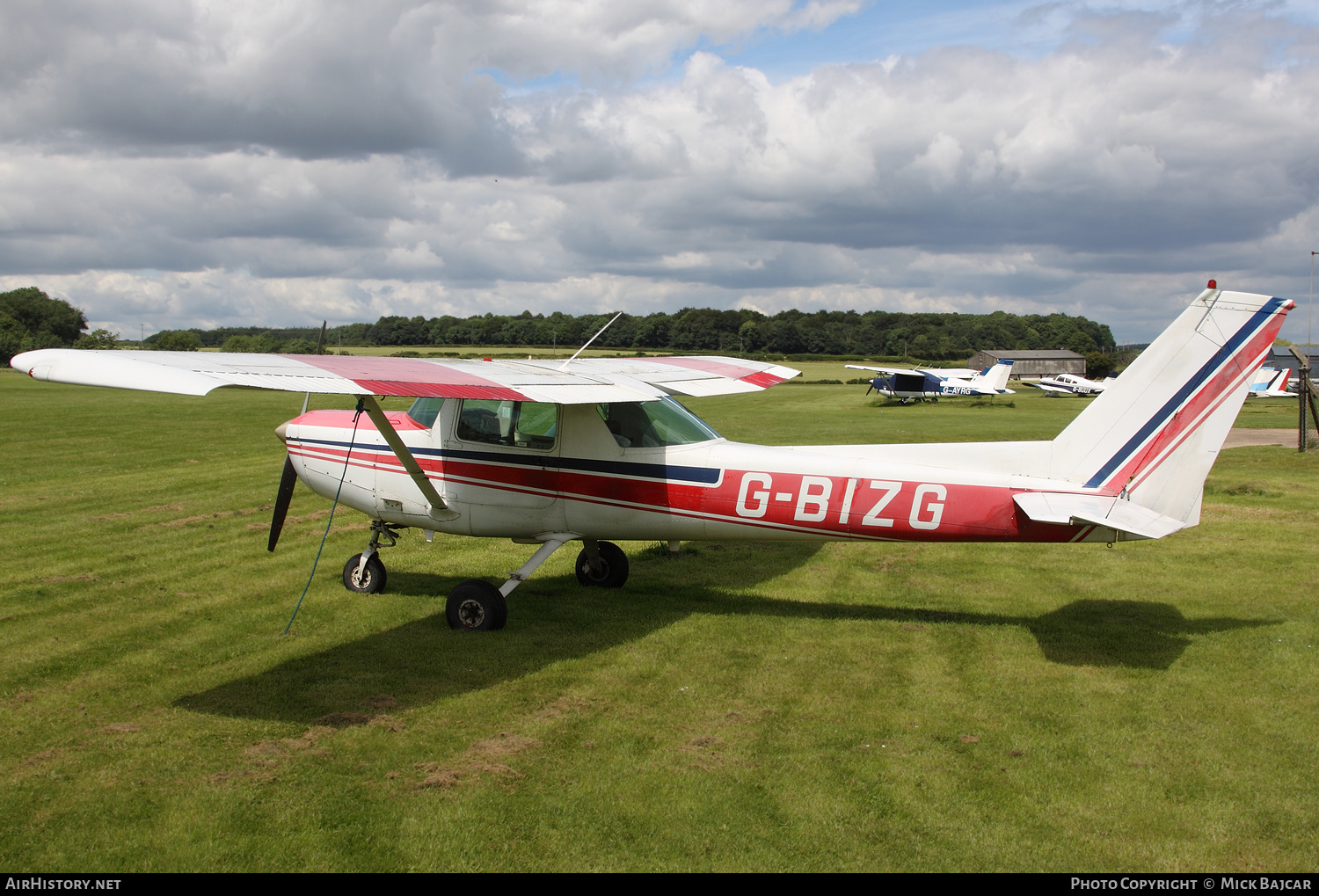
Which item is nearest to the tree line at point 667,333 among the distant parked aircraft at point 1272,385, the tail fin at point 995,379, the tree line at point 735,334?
the tree line at point 735,334

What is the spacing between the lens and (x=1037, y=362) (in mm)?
102000

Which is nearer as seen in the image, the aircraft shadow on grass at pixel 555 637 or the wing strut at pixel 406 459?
the aircraft shadow on grass at pixel 555 637

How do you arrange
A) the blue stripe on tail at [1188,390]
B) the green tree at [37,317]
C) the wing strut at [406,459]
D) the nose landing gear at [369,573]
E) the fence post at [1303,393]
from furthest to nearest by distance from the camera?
the green tree at [37,317] < the fence post at [1303,393] < the nose landing gear at [369,573] < the wing strut at [406,459] < the blue stripe on tail at [1188,390]

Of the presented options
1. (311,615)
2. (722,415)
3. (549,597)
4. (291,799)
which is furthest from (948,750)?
(722,415)

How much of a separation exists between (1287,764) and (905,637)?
8.96 feet

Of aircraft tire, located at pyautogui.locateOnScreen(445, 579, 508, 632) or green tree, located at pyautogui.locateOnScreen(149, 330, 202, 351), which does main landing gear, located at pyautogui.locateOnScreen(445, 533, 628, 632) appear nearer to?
aircraft tire, located at pyautogui.locateOnScreen(445, 579, 508, 632)

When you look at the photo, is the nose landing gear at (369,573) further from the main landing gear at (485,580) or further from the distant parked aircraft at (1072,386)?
the distant parked aircraft at (1072,386)

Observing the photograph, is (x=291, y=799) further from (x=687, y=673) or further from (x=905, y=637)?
(x=905, y=637)

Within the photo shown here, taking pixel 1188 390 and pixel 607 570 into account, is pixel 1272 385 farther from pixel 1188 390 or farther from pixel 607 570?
pixel 607 570

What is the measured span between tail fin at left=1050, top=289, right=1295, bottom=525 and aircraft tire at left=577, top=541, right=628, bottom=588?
166 inches

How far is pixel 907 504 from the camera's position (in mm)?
6742

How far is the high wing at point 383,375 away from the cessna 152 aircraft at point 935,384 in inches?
1491

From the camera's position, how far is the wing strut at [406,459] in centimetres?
654

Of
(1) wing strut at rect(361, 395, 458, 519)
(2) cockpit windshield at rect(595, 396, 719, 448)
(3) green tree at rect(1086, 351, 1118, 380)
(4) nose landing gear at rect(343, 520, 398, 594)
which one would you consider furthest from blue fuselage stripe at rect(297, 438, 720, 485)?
(3) green tree at rect(1086, 351, 1118, 380)
